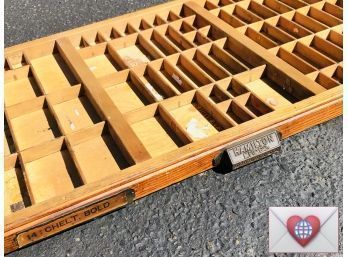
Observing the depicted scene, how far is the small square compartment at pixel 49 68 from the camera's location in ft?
21.0

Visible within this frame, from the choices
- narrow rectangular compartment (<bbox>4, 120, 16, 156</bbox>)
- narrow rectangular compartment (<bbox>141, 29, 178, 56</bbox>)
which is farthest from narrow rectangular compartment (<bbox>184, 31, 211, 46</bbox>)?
narrow rectangular compartment (<bbox>4, 120, 16, 156</bbox>)

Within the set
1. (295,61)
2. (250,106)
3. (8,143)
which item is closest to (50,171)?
(8,143)

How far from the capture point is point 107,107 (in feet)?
18.2

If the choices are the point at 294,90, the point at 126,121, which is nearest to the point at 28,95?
the point at 126,121

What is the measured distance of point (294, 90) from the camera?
19.1 feet

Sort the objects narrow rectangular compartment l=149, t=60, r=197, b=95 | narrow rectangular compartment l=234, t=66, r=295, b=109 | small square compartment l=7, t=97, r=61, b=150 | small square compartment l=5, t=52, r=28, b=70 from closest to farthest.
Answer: small square compartment l=7, t=97, r=61, b=150 < narrow rectangular compartment l=234, t=66, r=295, b=109 < narrow rectangular compartment l=149, t=60, r=197, b=95 < small square compartment l=5, t=52, r=28, b=70

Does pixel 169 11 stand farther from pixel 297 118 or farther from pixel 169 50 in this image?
pixel 297 118

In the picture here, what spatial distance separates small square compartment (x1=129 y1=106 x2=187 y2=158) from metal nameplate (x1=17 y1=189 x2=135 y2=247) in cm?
80

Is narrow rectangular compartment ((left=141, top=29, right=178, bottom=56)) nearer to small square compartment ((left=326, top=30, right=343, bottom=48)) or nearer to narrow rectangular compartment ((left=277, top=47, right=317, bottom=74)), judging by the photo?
narrow rectangular compartment ((left=277, top=47, right=317, bottom=74))

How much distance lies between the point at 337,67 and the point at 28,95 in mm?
4243

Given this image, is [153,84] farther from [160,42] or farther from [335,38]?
[335,38]

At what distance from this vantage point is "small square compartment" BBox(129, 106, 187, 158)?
5258 millimetres

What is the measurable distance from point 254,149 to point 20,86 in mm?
3538

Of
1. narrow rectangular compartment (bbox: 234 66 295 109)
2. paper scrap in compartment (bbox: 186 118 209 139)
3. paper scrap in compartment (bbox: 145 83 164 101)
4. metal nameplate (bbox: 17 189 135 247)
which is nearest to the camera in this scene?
metal nameplate (bbox: 17 189 135 247)
